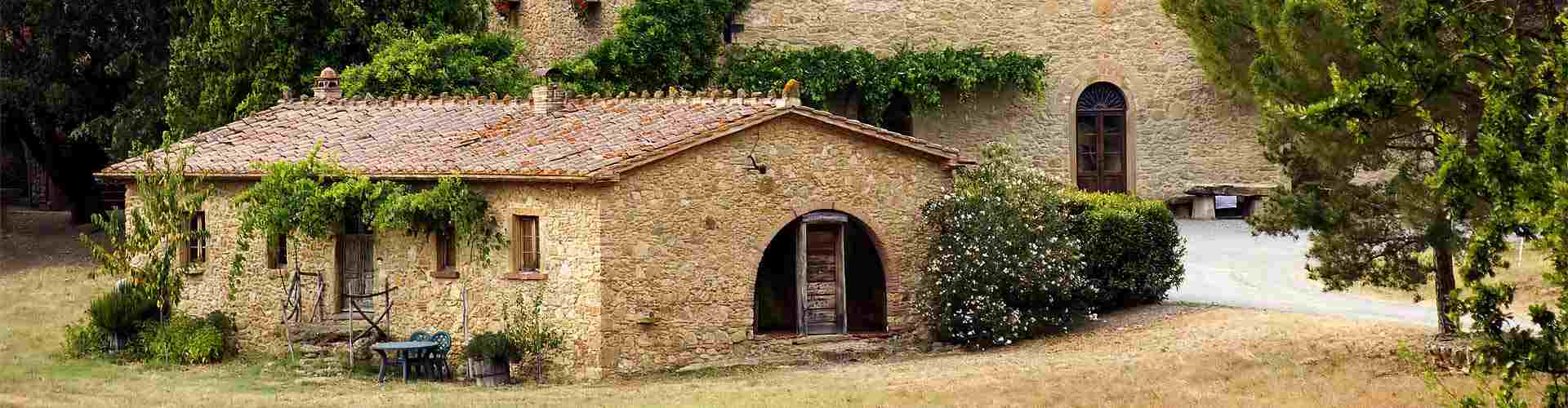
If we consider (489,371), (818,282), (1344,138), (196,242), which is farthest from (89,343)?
(1344,138)

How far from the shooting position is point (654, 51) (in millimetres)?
30250

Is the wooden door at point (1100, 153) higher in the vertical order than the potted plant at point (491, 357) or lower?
higher

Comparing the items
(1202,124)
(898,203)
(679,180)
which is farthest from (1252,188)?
(679,180)

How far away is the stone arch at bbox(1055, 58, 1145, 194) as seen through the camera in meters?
32.0

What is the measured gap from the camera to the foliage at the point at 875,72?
101ft

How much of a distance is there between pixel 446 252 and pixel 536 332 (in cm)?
176

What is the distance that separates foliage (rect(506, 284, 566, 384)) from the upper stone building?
1288 cm

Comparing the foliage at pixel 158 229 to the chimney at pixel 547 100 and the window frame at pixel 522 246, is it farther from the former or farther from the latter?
the window frame at pixel 522 246

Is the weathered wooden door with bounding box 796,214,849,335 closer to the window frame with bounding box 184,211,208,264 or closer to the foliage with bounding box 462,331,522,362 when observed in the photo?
the foliage with bounding box 462,331,522,362

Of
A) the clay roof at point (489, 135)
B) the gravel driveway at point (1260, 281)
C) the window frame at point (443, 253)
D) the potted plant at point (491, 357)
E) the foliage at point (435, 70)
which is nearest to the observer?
the clay roof at point (489, 135)

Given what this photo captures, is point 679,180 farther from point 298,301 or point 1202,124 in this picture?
point 1202,124

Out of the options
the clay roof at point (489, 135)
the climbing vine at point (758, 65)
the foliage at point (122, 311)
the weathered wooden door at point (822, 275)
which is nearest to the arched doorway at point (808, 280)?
the weathered wooden door at point (822, 275)

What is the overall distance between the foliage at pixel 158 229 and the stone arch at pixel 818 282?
265 inches

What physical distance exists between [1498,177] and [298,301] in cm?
1423
